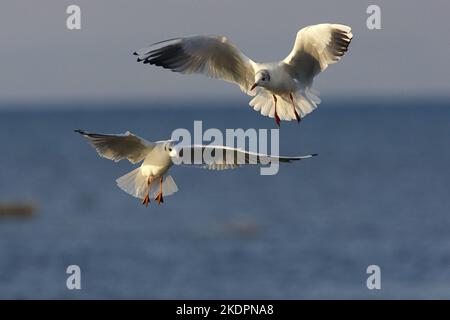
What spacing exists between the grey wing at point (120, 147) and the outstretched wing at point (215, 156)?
588mm

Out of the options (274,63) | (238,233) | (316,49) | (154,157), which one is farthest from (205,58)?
(238,233)

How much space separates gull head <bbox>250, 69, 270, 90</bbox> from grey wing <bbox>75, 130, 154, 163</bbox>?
119 centimetres

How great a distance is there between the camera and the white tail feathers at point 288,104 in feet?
41.7

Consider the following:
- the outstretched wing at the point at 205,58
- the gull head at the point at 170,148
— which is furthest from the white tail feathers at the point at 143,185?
the outstretched wing at the point at 205,58

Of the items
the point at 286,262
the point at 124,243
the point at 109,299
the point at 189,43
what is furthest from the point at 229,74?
the point at 124,243

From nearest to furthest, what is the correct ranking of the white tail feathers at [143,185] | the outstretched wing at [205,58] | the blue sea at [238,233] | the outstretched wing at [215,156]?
the outstretched wing at [215,156], the white tail feathers at [143,185], the outstretched wing at [205,58], the blue sea at [238,233]

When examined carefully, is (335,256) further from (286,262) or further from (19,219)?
(19,219)

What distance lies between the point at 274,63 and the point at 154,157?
1.60 metres

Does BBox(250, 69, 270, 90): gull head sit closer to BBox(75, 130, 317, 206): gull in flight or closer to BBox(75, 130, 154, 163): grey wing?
BBox(75, 130, 317, 206): gull in flight

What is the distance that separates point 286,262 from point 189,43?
739 inches

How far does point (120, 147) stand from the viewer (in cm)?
1224

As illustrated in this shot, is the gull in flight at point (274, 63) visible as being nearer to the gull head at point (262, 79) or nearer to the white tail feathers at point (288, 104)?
the white tail feathers at point (288, 104)

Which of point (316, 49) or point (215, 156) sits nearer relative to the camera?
point (215, 156)

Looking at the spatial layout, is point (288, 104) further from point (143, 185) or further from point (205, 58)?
point (143, 185)
